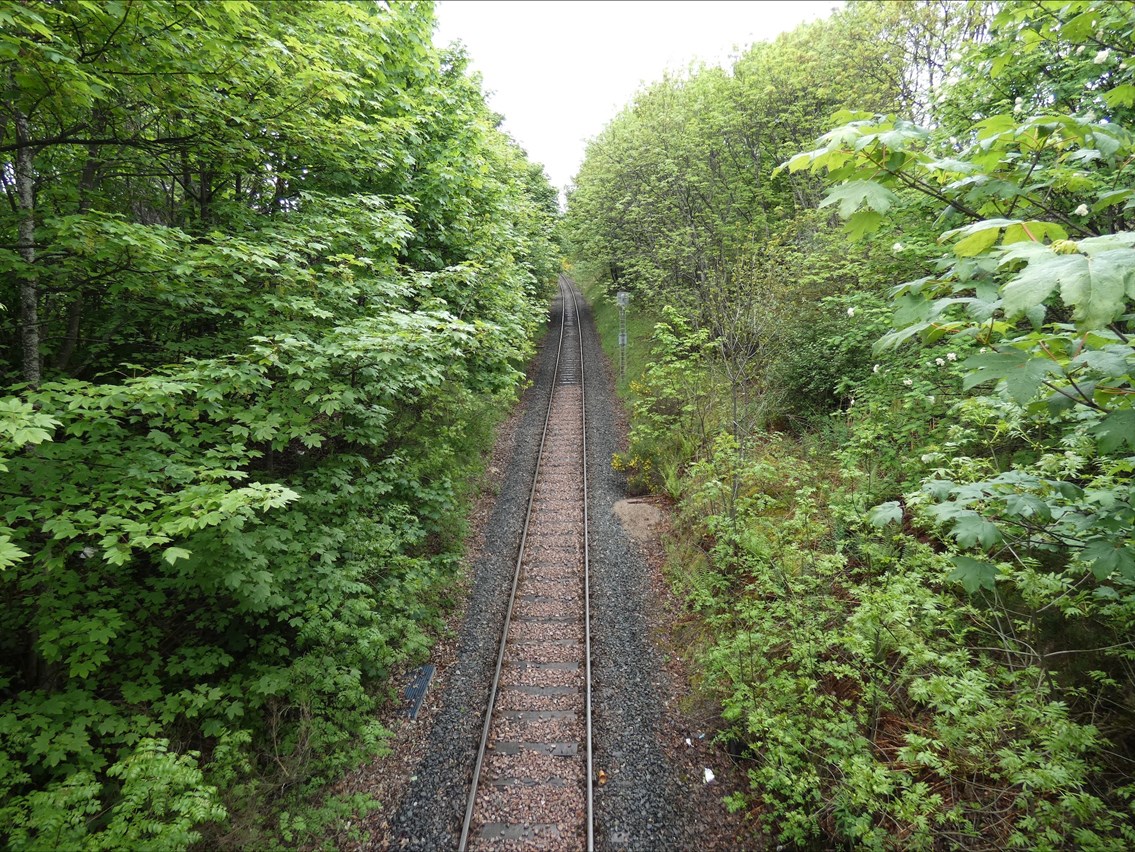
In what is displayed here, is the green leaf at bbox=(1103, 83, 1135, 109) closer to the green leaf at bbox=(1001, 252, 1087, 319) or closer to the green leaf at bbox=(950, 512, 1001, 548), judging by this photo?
the green leaf at bbox=(1001, 252, 1087, 319)

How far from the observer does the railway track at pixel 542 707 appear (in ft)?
17.2

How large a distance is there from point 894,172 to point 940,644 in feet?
14.9

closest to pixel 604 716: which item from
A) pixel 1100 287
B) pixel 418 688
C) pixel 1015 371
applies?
pixel 418 688

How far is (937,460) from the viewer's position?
6.10 metres

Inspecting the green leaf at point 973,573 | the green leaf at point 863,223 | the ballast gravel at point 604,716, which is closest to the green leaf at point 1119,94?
the green leaf at point 863,223

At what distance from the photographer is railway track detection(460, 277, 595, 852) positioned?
5254 mm

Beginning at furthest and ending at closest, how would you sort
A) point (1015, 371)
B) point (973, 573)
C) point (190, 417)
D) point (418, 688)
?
1. point (418, 688)
2. point (190, 417)
3. point (973, 573)
4. point (1015, 371)

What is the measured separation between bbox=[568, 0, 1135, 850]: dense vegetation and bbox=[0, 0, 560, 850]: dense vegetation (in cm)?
450

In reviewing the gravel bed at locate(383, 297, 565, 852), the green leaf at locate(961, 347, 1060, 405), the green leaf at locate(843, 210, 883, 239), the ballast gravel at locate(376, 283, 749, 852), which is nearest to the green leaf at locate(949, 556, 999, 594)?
the green leaf at locate(961, 347, 1060, 405)

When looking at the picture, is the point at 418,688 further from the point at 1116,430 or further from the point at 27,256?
the point at 1116,430

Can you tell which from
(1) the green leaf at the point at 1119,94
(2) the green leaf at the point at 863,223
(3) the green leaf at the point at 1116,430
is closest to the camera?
(3) the green leaf at the point at 1116,430

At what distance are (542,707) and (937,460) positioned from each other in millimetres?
6140

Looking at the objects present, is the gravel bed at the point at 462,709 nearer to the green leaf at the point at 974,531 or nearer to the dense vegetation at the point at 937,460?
the dense vegetation at the point at 937,460

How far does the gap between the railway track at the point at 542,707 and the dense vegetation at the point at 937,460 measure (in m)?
1.84
